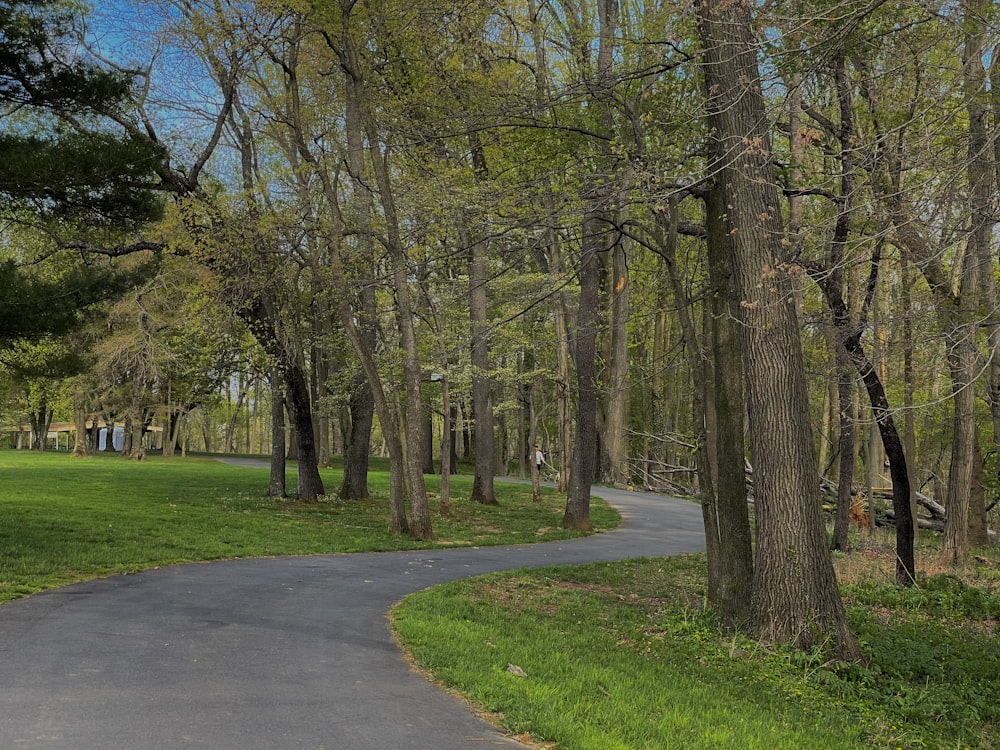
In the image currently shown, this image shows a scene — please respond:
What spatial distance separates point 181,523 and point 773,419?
12293mm

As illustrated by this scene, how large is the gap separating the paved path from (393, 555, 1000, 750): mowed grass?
1.56ft

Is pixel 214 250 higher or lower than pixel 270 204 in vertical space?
lower

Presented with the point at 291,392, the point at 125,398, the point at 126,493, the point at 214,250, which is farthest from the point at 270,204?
the point at 125,398

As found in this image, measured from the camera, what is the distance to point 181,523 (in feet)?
51.1

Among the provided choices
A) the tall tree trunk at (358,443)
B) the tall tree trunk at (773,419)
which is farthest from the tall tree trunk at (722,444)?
the tall tree trunk at (358,443)

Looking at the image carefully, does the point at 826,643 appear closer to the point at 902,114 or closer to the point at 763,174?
the point at 763,174

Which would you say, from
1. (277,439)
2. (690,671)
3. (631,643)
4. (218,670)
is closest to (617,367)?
(277,439)

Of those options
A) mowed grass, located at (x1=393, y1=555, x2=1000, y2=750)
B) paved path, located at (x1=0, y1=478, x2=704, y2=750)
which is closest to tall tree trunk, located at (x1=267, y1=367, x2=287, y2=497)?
paved path, located at (x1=0, y1=478, x2=704, y2=750)

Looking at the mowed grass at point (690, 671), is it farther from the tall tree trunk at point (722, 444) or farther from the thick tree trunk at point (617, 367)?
the thick tree trunk at point (617, 367)

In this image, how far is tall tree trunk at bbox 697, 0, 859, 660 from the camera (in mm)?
7715

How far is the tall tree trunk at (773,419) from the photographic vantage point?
771cm

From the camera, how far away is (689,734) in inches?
194

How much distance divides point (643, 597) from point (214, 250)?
11520mm

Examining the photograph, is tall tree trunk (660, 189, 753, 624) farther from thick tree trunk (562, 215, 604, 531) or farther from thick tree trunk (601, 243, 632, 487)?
thick tree trunk (562, 215, 604, 531)
